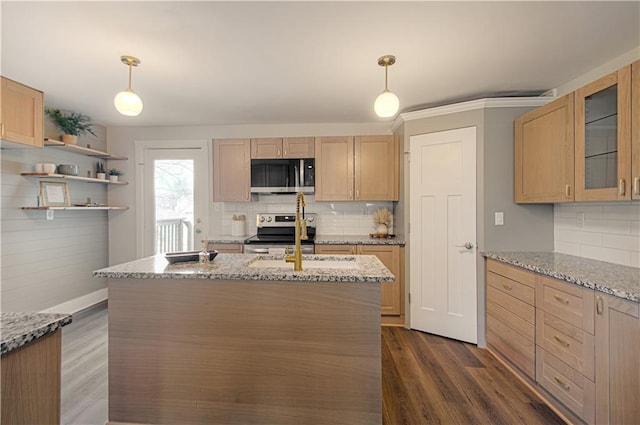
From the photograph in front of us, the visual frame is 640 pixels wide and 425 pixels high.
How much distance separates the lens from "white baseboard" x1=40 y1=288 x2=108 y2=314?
3418mm

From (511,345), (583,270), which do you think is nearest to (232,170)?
(511,345)

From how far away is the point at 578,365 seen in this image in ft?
5.67

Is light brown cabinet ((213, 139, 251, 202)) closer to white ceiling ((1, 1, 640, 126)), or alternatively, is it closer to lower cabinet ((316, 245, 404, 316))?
white ceiling ((1, 1, 640, 126))

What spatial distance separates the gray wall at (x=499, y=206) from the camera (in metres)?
2.74

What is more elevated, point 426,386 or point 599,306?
point 599,306

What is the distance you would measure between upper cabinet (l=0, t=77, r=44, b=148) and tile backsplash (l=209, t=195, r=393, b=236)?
2.01 m

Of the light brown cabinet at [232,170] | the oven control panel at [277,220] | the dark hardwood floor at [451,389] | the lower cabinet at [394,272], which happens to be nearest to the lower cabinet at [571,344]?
the dark hardwood floor at [451,389]

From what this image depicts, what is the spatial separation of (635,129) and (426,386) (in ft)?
7.03

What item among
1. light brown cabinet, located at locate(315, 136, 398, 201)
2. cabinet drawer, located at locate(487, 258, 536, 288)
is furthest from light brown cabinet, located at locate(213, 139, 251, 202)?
cabinet drawer, located at locate(487, 258, 536, 288)

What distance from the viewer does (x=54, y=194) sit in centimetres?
329

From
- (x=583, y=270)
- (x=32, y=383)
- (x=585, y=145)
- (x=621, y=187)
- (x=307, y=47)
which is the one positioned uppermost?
(x=307, y=47)

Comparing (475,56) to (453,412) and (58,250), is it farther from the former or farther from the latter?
(58,250)

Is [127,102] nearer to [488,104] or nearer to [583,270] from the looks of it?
[488,104]

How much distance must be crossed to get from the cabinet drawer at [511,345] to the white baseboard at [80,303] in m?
4.67
